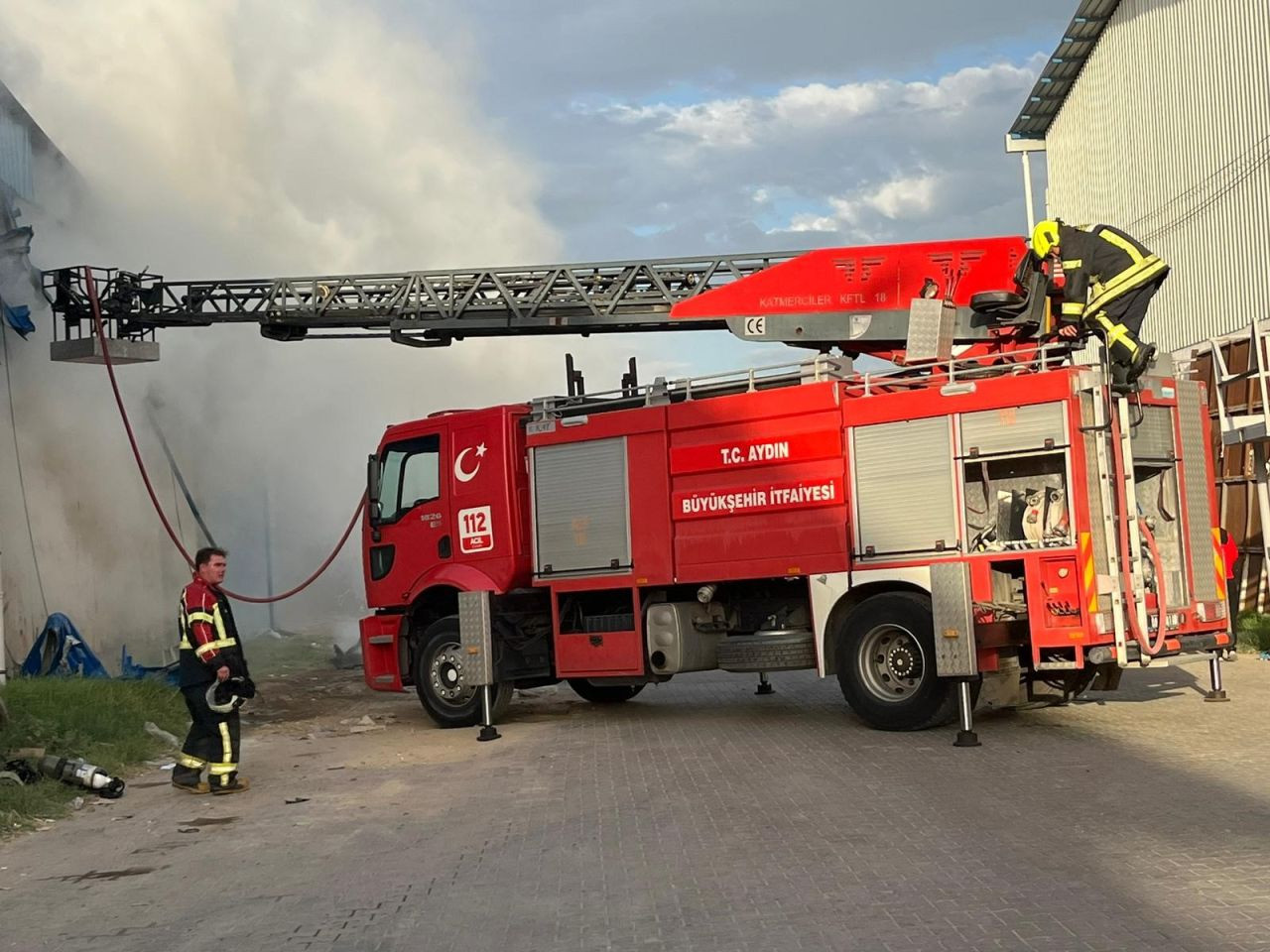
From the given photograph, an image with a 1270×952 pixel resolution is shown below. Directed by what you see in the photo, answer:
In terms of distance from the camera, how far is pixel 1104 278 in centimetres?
1022

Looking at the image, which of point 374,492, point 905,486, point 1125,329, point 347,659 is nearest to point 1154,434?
point 1125,329

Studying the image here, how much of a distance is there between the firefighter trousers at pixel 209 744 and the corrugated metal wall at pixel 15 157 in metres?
8.27

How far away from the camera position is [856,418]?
10578 mm

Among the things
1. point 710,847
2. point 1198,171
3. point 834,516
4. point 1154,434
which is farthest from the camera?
point 1198,171

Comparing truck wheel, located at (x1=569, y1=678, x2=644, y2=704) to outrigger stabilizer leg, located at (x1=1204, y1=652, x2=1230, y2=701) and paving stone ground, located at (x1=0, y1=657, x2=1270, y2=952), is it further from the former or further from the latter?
outrigger stabilizer leg, located at (x1=1204, y1=652, x2=1230, y2=701)

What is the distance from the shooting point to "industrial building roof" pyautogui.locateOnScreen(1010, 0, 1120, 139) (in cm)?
2695

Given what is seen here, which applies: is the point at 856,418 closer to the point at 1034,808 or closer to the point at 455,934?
the point at 1034,808

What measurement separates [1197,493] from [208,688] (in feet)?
25.0

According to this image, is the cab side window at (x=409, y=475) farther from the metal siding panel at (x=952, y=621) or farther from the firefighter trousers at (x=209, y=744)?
the metal siding panel at (x=952, y=621)

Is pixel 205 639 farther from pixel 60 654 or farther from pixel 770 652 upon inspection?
pixel 60 654

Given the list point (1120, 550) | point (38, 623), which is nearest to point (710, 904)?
point (1120, 550)

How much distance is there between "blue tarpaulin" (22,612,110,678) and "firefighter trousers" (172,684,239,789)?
5.14 m

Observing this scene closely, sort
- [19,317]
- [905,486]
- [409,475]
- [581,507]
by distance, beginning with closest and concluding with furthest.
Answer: [905,486]
[581,507]
[409,475]
[19,317]

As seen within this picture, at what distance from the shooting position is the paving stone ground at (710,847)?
5273 millimetres
